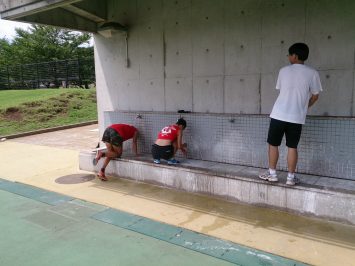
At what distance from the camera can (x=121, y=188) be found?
207 inches

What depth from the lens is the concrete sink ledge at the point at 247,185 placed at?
3789 millimetres

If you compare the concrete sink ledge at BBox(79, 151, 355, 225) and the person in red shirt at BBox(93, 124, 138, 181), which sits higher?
the person in red shirt at BBox(93, 124, 138, 181)

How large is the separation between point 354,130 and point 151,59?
3.76 meters

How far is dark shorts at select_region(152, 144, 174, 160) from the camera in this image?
5301mm

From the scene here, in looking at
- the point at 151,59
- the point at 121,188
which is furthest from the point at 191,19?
the point at 121,188

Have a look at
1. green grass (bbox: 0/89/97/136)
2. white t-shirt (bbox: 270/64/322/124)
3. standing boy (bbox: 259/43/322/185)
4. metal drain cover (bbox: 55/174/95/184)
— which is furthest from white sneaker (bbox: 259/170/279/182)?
green grass (bbox: 0/89/97/136)

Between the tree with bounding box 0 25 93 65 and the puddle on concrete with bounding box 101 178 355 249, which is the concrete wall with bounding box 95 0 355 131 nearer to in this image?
the puddle on concrete with bounding box 101 178 355 249

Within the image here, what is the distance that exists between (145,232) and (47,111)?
10.7 metres

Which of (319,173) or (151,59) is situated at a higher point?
(151,59)

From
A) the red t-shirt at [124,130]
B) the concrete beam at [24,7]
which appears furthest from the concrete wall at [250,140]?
the concrete beam at [24,7]

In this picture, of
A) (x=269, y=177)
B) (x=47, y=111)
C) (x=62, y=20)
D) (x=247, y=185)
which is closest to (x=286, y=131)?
(x=269, y=177)

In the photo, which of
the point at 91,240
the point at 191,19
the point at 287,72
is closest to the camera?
the point at 91,240

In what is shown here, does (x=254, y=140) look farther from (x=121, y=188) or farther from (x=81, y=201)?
(x=81, y=201)

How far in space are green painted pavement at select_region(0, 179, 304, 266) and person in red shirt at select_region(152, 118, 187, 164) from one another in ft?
4.38
